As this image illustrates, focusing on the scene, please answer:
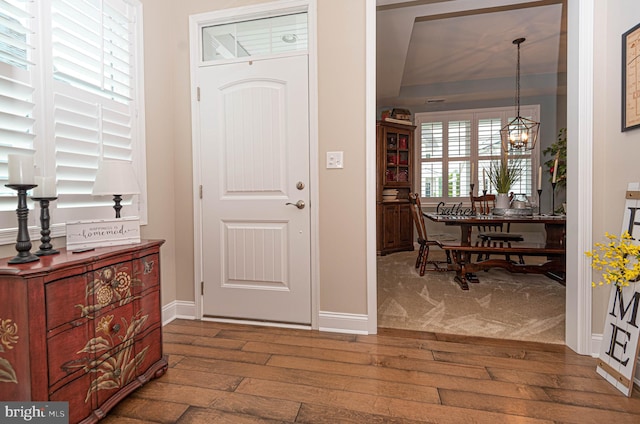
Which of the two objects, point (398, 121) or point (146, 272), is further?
point (398, 121)

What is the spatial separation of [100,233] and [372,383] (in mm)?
1623

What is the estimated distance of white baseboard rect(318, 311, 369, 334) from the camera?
2.46 metres

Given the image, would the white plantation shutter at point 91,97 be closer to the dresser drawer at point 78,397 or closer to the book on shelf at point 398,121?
the dresser drawer at point 78,397

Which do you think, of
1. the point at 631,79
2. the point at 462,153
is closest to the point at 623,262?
the point at 631,79

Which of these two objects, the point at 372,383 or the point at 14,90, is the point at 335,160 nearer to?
the point at 372,383

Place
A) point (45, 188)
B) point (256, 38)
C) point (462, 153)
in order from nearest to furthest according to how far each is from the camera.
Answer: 1. point (45, 188)
2. point (256, 38)
3. point (462, 153)

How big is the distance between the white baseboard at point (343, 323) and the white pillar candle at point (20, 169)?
1.90 meters

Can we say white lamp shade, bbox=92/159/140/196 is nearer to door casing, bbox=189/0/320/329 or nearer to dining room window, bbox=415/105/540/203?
door casing, bbox=189/0/320/329

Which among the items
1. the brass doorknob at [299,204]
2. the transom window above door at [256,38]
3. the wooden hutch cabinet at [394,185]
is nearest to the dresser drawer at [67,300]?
the brass doorknob at [299,204]

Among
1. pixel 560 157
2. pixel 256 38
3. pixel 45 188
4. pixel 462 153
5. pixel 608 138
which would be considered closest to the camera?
pixel 45 188

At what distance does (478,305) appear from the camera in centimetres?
307

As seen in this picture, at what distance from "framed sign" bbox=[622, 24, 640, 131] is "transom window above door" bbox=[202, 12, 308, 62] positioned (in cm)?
193

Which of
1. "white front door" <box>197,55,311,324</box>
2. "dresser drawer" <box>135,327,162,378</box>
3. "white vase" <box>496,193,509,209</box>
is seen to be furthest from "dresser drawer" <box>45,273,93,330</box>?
"white vase" <box>496,193,509,209</box>

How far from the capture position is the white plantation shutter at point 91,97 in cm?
187
